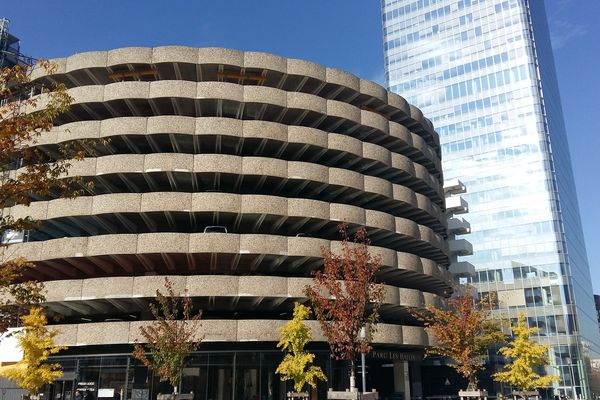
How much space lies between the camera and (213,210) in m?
32.3

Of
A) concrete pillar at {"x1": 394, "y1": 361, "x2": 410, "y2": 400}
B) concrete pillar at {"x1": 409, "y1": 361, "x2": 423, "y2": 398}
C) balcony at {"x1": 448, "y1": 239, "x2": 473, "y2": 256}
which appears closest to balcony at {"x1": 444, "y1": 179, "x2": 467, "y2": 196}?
balcony at {"x1": 448, "y1": 239, "x2": 473, "y2": 256}

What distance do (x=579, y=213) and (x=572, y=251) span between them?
23832mm

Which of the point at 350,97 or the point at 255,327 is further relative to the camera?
the point at 350,97

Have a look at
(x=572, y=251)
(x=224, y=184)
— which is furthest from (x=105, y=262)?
(x=572, y=251)

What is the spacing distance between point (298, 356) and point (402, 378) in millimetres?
16620

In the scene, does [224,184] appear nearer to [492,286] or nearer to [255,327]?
[255,327]

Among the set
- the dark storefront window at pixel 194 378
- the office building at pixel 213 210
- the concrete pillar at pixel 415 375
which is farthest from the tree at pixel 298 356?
the concrete pillar at pixel 415 375

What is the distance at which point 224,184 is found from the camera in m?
36.9

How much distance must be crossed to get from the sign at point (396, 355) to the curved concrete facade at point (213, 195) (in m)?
0.76

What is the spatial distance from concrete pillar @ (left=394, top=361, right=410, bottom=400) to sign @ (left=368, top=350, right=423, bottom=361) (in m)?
0.89

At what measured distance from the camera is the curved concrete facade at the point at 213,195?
31.9 m

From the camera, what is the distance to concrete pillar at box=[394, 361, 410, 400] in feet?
134

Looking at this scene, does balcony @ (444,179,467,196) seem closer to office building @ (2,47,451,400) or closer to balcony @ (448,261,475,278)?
balcony @ (448,261,475,278)

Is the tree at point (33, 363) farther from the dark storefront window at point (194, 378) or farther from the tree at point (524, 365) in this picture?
the tree at point (524, 365)
